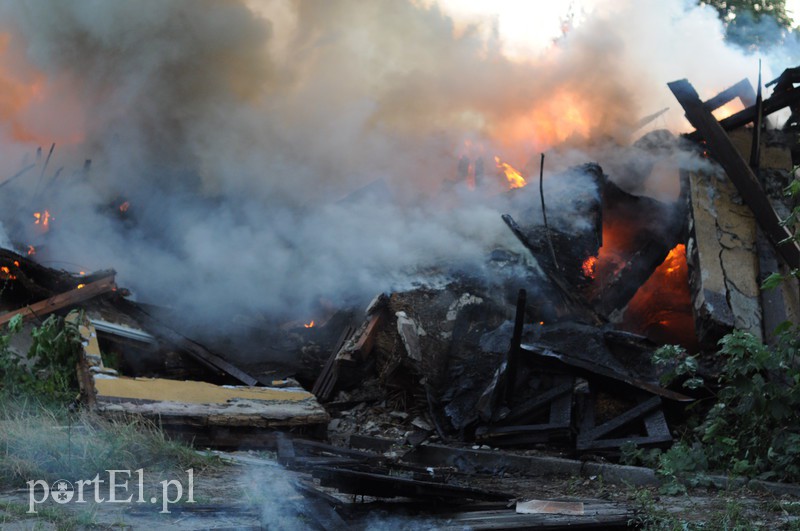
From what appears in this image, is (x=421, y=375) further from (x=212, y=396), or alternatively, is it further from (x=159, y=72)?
(x=159, y=72)

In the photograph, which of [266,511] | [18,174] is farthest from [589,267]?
[18,174]

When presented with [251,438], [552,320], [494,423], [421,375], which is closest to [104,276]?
[251,438]

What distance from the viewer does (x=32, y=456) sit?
488 centimetres

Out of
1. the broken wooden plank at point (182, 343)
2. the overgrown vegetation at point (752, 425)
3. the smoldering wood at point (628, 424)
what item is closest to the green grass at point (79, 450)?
the broken wooden plank at point (182, 343)

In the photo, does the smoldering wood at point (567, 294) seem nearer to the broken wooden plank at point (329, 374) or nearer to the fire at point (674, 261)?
the fire at point (674, 261)

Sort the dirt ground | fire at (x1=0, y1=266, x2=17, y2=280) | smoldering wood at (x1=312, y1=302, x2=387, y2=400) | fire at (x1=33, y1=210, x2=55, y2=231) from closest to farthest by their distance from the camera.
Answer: the dirt ground, fire at (x1=0, y1=266, x2=17, y2=280), smoldering wood at (x1=312, y1=302, x2=387, y2=400), fire at (x1=33, y1=210, x2=55, y2=231)

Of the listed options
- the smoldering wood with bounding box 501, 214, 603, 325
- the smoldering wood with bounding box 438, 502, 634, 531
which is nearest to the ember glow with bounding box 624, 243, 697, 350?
the smoldering wood with bounding box 501, 214, 603, 325

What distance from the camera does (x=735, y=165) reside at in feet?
31.4

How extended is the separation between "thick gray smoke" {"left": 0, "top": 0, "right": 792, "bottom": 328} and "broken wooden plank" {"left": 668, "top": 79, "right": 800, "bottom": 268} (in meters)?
1.98

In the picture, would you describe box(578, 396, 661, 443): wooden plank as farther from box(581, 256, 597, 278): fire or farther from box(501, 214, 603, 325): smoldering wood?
box(581, 256, 597, 278): fire

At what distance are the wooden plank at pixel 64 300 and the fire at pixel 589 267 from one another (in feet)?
21.5

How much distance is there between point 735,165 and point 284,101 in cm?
873

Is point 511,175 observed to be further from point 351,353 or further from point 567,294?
point 351,353

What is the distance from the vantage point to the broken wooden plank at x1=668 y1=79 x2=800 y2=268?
8.95 m
